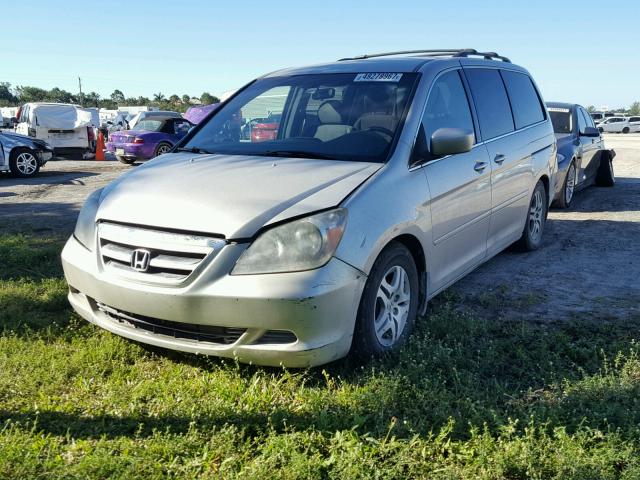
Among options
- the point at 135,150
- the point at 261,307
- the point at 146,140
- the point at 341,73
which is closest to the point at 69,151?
the point at 135,150

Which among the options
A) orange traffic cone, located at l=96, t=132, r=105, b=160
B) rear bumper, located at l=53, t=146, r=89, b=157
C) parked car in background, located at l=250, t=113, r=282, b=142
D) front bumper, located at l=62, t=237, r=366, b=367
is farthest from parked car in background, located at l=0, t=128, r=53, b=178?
front bumper, located at l=62, t=237, r=366, b=367

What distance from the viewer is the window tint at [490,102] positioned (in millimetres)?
5020

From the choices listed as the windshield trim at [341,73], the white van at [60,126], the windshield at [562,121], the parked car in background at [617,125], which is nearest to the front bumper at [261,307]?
the windshield trim at [341,73]

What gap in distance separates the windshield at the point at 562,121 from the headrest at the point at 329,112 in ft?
20.5

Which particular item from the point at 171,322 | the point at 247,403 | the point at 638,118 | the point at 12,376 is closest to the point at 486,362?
the point at 247,403

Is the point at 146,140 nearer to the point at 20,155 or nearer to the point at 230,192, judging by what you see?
the point at 20,155

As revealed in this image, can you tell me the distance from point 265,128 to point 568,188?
608 cm

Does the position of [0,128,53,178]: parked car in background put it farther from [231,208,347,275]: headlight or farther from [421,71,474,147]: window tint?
[231,208,347,275]: headlight

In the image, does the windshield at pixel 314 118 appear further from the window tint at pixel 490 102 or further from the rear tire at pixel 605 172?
the rear tire at pixel 605 172

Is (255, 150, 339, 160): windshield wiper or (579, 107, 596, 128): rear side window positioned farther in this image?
(579, 107, 596, 128): rear side window

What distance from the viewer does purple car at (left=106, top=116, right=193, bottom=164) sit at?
57.8 ft

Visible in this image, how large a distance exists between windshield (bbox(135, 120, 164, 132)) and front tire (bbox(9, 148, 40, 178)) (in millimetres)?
4529

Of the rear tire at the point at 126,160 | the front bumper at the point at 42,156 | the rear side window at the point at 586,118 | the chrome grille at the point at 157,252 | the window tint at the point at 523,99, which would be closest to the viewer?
the chrome grille at the point at 157,252

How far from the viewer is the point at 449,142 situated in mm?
3973
